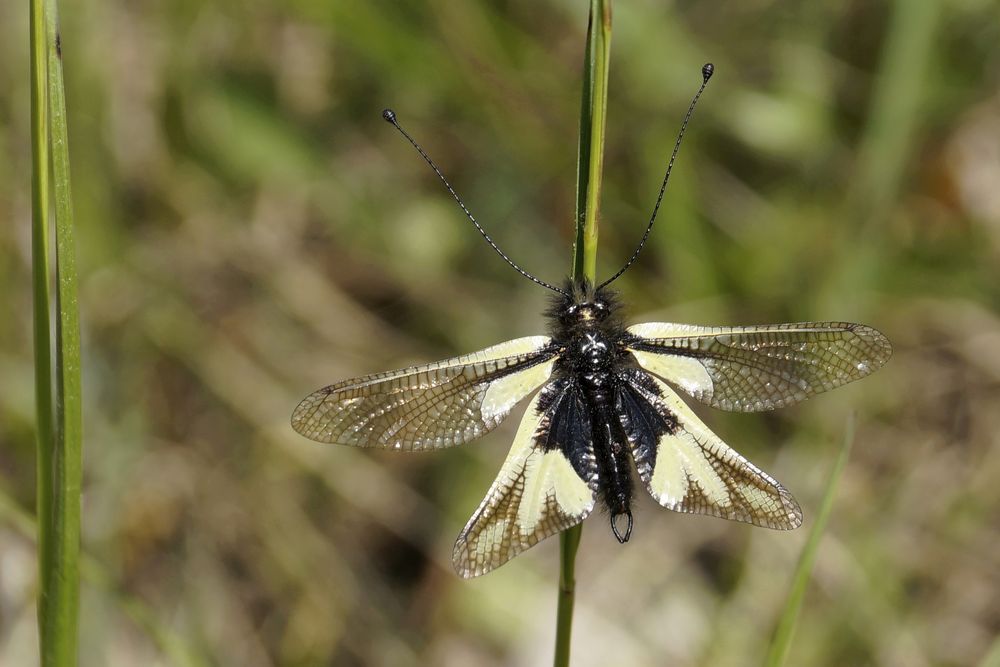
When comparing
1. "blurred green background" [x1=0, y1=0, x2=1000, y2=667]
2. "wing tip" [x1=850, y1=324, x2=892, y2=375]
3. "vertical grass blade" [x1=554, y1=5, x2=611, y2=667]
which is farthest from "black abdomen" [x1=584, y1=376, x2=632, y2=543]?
"blurred green background" [x1=0, y1=0, x2=1000, y2=667]

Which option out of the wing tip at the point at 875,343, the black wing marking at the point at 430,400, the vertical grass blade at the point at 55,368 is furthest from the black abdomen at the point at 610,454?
the vertical grass blade at the point at 55,368

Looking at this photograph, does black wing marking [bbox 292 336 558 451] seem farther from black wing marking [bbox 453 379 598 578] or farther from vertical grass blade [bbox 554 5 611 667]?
vertical grass blade [bbox 554 5 611 667]

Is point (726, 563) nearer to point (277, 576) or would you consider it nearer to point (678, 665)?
point (678, 665)

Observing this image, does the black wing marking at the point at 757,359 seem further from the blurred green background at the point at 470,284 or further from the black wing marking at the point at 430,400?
the blurred green background at the point at 470,284

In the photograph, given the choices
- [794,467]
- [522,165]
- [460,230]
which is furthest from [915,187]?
[460,230]

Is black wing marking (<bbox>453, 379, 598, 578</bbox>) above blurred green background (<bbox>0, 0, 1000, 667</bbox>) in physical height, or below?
below
